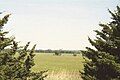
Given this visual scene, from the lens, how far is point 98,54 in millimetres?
15578

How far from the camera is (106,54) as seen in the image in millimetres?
14680

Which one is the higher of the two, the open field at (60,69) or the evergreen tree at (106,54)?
the evergreen tree at (106,54)

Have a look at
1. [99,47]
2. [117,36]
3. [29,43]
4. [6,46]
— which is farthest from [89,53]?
[6,46]

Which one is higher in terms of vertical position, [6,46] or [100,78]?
[6,46]

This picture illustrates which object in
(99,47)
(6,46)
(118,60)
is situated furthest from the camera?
(99,47)

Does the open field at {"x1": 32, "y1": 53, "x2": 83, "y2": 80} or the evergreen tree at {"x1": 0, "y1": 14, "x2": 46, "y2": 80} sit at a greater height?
the evergreen tree at {"x1": 0, "y1": 14, "x2": 46, "y2": 80}

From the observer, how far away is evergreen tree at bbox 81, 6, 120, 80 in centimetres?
1468

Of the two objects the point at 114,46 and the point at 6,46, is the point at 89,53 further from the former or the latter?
the point at 6,46

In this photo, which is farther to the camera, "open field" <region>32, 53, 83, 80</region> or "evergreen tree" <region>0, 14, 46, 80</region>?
"open field" <region>32, 53, 83, 80</region>

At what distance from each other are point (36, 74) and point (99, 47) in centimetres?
289

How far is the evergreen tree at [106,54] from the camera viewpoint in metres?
14.7

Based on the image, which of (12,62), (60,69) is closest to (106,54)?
(12,62)

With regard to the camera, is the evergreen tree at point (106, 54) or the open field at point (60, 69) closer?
the evergreen tree at point (106, 54)

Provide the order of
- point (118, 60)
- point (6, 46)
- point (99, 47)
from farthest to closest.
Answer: point (99, 47) → point (118, 60) → point (6, 46)
